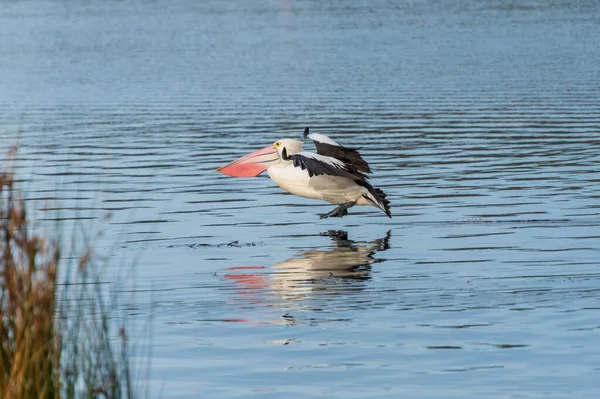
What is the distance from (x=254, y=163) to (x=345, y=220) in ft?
4.30

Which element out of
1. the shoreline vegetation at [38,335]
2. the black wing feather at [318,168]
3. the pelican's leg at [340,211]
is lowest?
A: the shoreline vegetation at [38,335]

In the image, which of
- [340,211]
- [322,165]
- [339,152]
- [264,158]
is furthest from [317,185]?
[264,158]

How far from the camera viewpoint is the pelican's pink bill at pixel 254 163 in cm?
1623

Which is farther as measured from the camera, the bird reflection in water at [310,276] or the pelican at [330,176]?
the pelican at [330,176]

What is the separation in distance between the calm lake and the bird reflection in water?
37 millimetres

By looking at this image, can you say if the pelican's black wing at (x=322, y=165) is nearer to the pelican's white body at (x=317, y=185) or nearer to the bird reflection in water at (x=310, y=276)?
the pelican's white body at (x=317, y=185)

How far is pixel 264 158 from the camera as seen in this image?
16234mm

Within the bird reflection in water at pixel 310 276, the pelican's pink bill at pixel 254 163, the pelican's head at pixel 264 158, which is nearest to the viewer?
the bird reflection in water at pixel 310 276

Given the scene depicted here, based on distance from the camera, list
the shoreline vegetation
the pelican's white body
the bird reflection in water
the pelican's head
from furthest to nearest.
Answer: the pelican's head, the pelican's white body, the bird reflection in water, the shoreline vegetation

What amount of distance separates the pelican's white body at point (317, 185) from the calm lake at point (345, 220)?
0.43 m

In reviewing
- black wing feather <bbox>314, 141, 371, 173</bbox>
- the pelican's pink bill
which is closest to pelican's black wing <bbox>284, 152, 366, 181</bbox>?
black wing feather <bbox>314, 141, 371, 173</bbox>

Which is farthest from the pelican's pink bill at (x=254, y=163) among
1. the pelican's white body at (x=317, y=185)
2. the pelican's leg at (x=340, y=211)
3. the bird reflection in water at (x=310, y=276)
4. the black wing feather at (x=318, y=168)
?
the bird reflection in water at (x=310, y=276)

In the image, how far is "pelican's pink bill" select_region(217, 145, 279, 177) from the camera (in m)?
16.2

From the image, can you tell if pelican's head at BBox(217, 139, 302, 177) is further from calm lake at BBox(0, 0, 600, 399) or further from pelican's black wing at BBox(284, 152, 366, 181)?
pelican's black wing at BBox(284, 152, 366, 181)
